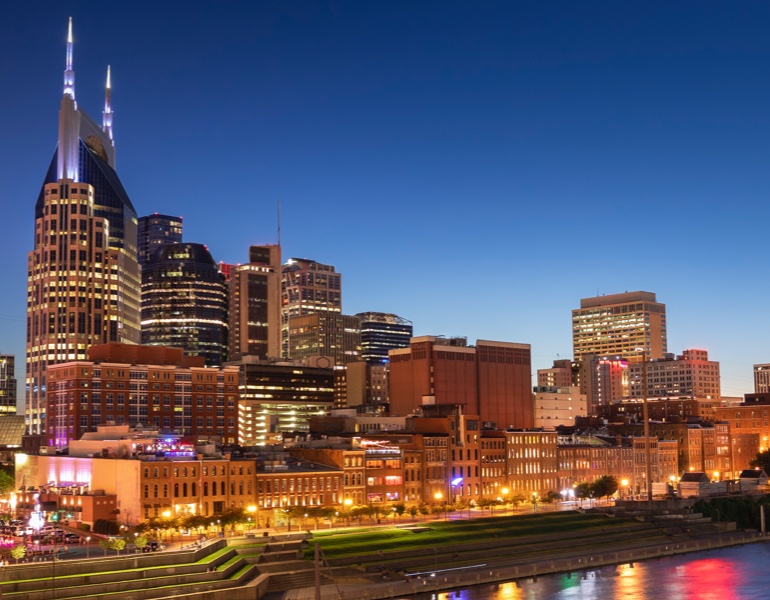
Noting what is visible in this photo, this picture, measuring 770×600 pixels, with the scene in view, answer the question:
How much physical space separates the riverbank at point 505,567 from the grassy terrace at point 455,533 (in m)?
3.77

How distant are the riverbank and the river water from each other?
161cm

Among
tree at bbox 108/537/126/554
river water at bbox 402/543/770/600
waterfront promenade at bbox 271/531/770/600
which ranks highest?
tree at bbox 108/537/126/554

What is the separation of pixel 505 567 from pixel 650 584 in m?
16.4

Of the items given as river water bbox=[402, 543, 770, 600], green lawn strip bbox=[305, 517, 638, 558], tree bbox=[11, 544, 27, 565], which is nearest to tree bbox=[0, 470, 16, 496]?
green lawn strip bbox=[305, 517, 638, 558]

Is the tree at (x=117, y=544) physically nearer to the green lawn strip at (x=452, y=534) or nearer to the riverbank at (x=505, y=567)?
the riverbank at (x=505, y=567)

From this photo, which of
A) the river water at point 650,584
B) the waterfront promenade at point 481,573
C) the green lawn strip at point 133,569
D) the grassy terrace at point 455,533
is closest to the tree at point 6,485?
the grassy terrace at point 455,533

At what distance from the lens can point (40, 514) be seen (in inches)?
5541

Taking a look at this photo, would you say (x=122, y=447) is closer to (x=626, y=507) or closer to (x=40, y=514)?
(x=40, y=514)

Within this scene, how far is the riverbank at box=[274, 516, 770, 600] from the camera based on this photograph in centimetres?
11475

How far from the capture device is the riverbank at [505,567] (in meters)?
115

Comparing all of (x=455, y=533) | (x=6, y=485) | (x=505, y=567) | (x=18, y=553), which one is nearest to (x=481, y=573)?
(x=505, y=567)

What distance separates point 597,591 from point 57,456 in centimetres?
9139

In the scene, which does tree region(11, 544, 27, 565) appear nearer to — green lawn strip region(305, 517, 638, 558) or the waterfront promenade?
the waterfront promenade

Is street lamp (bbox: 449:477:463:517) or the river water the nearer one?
the river water
